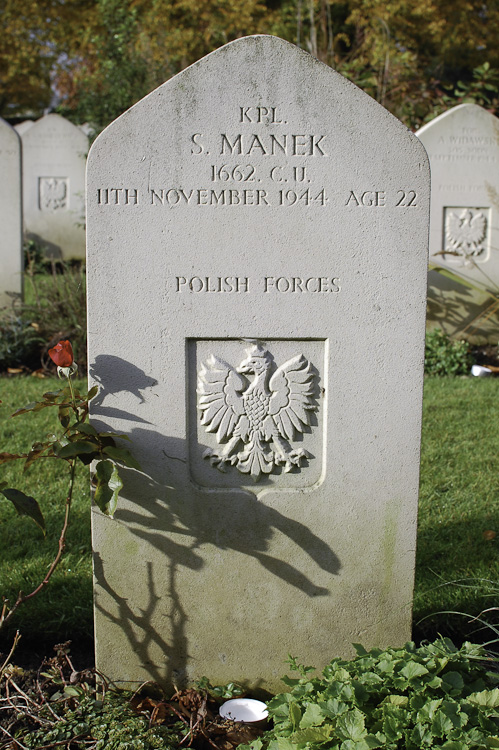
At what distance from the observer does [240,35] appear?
14.0 m

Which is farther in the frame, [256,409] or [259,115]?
[256,409]

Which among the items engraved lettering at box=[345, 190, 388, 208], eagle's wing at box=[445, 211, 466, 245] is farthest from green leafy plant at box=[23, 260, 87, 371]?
engraved lettering at box=[345, 190, 388, 208]

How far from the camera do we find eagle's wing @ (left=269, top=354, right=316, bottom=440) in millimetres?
2326

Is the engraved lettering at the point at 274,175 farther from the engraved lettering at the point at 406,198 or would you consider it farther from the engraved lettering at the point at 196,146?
the engraved lettering at the point at 406,198

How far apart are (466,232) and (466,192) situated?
373mm

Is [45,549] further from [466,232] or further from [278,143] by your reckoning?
[466,232]

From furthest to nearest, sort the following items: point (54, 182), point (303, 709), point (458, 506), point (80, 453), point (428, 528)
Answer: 1. point (54, 182)
2. point (458, 506)
3. point (428, 528)
4. point (80, 453)
5. point (303, 709)

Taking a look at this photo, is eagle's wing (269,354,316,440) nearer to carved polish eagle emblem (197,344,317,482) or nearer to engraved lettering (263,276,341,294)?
carved polish eagle emblem (197,344,317,482)

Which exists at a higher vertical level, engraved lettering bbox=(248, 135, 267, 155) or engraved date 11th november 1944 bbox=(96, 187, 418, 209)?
engraved lettering bbox=(248, 135, 267, 155)

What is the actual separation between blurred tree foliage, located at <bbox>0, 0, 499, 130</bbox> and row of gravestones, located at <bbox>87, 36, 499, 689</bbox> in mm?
7024

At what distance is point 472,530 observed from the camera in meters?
3.40

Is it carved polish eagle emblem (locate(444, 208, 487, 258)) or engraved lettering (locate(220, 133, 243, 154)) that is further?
carved polish eagle emblem (locate(444, 208, 487, 258))

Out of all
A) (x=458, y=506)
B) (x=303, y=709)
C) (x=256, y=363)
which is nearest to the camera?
(x=303, y=709)

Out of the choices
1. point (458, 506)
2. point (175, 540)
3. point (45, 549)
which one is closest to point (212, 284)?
point (175, 540)
